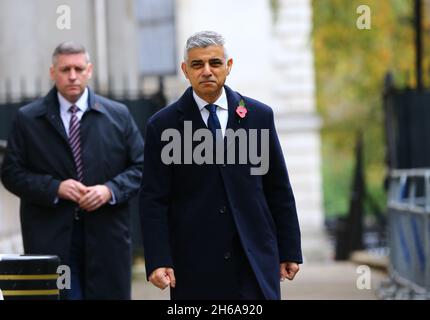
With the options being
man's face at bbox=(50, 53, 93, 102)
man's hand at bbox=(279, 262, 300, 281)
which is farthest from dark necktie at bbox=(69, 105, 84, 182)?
man's hand at bbox=(279, 262, 300, 281)

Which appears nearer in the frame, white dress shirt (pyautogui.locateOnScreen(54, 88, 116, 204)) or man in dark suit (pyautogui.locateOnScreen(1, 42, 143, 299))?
man in dark suit (pyautogui.locateOnScreen(1, 42, 143, 299))

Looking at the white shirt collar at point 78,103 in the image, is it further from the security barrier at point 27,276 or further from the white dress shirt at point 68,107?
the security barrier at point 27,276

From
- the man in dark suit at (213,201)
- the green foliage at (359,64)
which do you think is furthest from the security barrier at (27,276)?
the green foliage at (359,64)

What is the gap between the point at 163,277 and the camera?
7.05 metres

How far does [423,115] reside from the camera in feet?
57.4

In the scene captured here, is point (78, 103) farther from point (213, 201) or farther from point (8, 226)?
point (8, 226)

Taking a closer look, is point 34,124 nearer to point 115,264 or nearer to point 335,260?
point 115,264

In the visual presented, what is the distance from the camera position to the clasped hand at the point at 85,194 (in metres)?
9.18

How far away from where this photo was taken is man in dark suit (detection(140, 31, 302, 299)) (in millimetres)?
7125

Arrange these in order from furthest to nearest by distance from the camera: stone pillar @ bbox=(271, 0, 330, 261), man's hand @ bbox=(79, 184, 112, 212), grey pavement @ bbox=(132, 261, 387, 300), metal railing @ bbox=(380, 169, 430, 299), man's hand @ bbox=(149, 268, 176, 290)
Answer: stone pillar @ bbox=(271, 0, 330, 261) < grey pavement @ bbox=(132, 261, 387, 300) < metal railing @ bbox=(380, 169, 430, 299) < man's hand @ bbox=(79, 184, 112, 212) < man's hand @ bbox=(149, 268, 176, 290)

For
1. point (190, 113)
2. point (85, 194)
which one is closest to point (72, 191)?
point (85, 194)

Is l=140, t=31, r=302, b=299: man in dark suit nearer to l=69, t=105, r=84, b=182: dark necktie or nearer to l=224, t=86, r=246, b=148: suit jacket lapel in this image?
l=224, t=86, r=246, b=148: suit jacket lapel

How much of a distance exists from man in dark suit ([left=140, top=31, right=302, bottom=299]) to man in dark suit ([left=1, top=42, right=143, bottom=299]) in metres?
2.03
